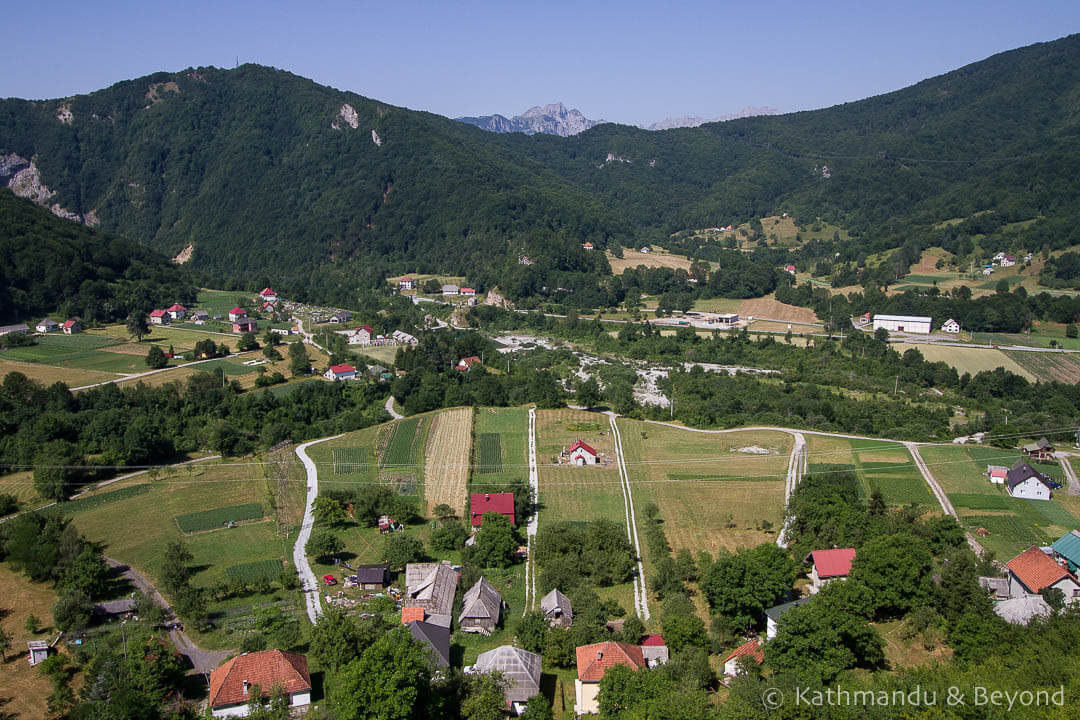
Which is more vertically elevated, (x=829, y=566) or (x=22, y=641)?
(x=829, y=566)

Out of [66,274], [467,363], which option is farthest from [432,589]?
[66,274]

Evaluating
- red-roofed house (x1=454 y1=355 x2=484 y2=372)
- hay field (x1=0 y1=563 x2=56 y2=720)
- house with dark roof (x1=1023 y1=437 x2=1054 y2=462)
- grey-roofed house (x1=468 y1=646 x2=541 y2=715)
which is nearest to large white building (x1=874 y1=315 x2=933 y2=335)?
house with dark roof (x1=1023 y1=437 x2=1054 y2=462)

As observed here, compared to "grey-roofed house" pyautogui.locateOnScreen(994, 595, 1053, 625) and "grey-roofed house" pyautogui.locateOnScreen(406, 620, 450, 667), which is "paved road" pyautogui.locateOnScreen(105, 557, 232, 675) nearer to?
"grey-roofed house" pyautogui.locateOnScreen(406, 620, 450, 667)

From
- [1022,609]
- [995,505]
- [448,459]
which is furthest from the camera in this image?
[448,459]

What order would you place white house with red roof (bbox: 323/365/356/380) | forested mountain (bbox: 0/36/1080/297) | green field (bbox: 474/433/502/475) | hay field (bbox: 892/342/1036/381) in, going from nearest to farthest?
green field (bbox: 474/433/502/475) < white house with red roof (bbox: 323/365/356/380) < hay field (bbox: 892/342/1036/381) < forested mountain (bbox: 0/36/1080/297)

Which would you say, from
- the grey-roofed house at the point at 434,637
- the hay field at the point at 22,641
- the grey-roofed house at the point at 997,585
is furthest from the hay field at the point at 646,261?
the grey-roofed house at the point at 434,637

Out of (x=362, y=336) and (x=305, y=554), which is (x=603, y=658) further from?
(x=362, y=336)

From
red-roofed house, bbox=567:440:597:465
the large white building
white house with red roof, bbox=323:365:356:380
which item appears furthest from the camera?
the large white building
